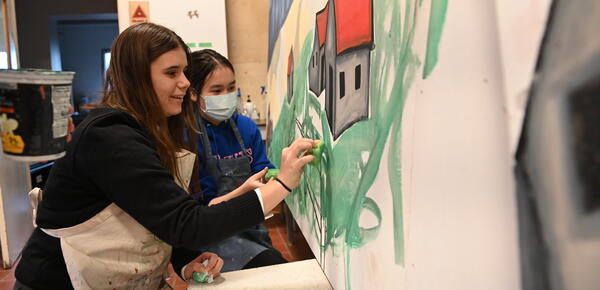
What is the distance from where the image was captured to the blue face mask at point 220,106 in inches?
65.7

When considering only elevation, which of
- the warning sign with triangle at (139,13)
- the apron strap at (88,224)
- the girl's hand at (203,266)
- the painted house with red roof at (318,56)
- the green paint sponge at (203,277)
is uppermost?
the warning sign with triangle at (139,13)

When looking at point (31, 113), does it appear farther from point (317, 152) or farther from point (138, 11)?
point (138, 11)

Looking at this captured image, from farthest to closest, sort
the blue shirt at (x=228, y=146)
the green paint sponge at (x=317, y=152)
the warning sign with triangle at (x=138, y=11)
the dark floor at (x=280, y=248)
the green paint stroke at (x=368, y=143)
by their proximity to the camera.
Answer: the warning sign with triangle at (x=138, y=11), the dark floor at (x=280, y=248), the blue shirt at (x=228, y=146), the green paint sponge at (x=317, y=152), the green paint stroke at (x=368, y=143)

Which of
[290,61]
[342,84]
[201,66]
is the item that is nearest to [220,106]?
[201,66]

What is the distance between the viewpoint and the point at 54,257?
1114mm

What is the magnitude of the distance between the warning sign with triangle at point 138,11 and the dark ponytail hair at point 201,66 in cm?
194

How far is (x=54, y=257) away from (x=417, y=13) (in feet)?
3.38

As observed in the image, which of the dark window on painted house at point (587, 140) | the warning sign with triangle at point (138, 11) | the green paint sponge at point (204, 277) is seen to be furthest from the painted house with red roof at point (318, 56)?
the warning sign with triangle at point (138, 11)

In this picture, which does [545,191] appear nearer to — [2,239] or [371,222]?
[371,222]

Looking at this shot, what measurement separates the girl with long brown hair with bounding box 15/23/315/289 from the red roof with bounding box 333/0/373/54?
298mm

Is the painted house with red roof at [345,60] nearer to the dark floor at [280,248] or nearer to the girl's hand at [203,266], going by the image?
the girl's hand at [203,266]

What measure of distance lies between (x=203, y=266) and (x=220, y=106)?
24.8 inches

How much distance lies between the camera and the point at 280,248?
9.34 feet

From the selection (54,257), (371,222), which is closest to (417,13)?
(371,222)
